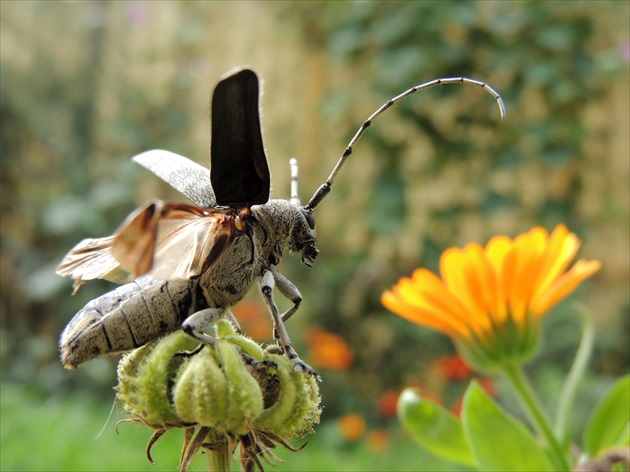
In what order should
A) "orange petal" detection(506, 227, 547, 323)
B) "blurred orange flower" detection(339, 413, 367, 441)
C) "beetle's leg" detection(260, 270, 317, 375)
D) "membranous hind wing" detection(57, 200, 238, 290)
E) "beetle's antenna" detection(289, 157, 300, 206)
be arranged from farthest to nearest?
"blurred orange flower" detection(339, 413, 367, 441) < "orange petal" detection(506, 227, 547, 323) < "beetle's antenna" detection(289, 157, 300, 206) < "beetle's leg" detection(260, 270, 317, 375) < "membranous hind wing" detection(57, 200, 238, 290)

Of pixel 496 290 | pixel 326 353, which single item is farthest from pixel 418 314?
pixel 326 353

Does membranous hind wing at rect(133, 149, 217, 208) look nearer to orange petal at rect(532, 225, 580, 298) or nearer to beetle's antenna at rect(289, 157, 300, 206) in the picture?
beetle's antenna at rect(289, 157, 300, 206)

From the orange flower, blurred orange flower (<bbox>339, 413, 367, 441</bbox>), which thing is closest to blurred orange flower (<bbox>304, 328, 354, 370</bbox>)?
blurred orange flower (<bbox>339, 413, 367, 441</bbox>)

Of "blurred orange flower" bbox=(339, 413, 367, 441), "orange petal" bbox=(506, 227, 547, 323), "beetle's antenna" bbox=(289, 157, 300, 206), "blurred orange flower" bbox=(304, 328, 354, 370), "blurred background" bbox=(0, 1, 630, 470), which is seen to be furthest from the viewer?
"blurred background" bbox=(0, 1, 630, 470)

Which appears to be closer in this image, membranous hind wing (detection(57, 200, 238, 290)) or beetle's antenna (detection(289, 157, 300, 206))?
membranous hind wing (detection(57, 200, 238, 290))

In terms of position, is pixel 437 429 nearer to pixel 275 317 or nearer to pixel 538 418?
pixel 538 418

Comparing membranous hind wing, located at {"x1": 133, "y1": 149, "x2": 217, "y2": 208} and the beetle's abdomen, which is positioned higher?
membranous hind wing, located at {"x1": 133, "y1": 149, "x2": 217, "y2": 208}

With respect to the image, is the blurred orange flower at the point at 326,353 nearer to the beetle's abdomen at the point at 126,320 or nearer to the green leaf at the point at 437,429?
the green leaf at the point at 437,429
